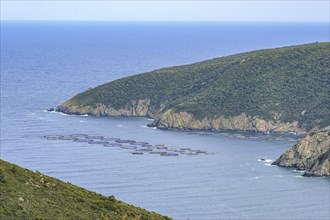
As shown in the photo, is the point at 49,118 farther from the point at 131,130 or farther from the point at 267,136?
the point at 267,136

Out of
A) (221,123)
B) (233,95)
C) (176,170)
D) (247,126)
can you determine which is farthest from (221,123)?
(176,170)

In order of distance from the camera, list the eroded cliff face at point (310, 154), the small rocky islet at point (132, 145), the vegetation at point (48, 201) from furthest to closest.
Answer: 1. the small rocky islet at point (132, 145)
2. the eroded cliff face at point (310, 154)
3. the vegetation at point (48, 201)

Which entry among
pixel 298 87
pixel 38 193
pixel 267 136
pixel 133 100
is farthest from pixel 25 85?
pixel 38 193

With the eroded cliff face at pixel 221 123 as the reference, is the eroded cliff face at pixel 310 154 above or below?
Result: below

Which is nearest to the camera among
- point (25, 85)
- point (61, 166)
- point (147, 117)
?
point (61, 166)

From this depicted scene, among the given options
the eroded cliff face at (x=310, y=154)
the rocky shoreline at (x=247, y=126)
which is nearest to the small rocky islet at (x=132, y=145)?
the eroded cliff face at (x=310, y=154)

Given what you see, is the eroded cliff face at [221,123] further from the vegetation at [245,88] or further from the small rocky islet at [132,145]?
the small rocky islet at [132,145]
